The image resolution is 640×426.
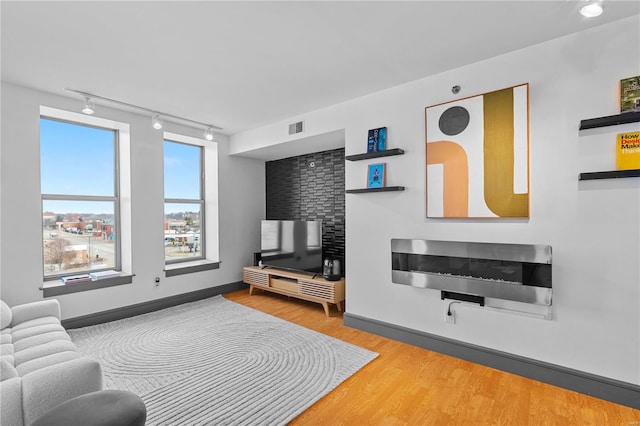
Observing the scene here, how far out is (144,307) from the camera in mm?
3938

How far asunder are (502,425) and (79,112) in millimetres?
4851

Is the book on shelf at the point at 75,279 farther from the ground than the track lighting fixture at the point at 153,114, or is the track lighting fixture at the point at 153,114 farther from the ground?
the track lighting fixture at the point at 153,114

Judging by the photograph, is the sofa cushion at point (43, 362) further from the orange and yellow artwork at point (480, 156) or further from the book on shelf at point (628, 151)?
the book on shelf at point (628, 151)

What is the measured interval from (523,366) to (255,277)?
3604mm

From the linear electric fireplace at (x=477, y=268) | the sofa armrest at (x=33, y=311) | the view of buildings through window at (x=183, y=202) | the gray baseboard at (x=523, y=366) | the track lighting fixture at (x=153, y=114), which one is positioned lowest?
the gray baseboard at (x=523, y=366)

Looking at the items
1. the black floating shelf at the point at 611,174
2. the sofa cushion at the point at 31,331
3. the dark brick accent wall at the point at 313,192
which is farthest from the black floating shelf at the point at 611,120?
the sofa cushion at the point at 31,331

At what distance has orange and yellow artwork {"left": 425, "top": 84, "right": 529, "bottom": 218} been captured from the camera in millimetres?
2398

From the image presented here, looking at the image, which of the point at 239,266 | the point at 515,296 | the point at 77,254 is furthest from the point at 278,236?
the point at 515,296

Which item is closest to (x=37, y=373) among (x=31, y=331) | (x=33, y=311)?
(x=31, y=331)

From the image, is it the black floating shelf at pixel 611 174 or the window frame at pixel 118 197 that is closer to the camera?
the black floating shelf at pixel 611 174

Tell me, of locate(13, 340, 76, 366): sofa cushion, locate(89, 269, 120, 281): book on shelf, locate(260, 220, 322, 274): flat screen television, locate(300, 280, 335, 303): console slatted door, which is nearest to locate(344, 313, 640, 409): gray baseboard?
locate(300, 280, 335, 303): console slatted door

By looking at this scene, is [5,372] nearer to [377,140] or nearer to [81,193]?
[81,193]

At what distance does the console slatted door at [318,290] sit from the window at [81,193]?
2.32 meters

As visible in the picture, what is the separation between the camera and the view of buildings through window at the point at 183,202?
4613mm
